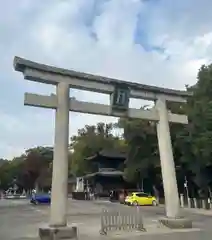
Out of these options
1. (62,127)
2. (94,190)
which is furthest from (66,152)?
(94,190)

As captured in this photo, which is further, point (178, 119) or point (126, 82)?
point (178, 119)

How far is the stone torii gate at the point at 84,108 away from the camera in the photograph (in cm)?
1475

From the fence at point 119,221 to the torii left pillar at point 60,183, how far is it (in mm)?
2278

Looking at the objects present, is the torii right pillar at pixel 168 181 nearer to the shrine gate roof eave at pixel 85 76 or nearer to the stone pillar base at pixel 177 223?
the stone pillar base at pixel 177 223

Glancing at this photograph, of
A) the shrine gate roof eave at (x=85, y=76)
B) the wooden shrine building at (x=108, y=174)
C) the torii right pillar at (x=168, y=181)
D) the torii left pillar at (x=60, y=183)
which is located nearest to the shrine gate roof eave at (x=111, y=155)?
the wooden shrine building at (x=108, y=174)

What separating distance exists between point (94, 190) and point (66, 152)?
4888 centimetres

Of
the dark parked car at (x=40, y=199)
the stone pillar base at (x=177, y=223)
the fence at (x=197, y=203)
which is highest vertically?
the dark parked car at (x=40, y=199)

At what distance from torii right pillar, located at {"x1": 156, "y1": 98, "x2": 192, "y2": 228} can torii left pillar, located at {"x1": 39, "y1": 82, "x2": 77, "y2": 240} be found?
4734 millimetres

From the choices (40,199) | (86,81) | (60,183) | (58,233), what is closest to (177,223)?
(58,233)

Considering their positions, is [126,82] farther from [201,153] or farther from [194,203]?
[194,203]

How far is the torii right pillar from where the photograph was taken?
56.0 feet

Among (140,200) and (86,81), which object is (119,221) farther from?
(140,200)

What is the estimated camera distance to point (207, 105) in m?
31.8

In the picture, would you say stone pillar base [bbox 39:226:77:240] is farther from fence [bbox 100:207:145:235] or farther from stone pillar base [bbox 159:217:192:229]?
stone pillar base [bbox 159:217:192:229]
